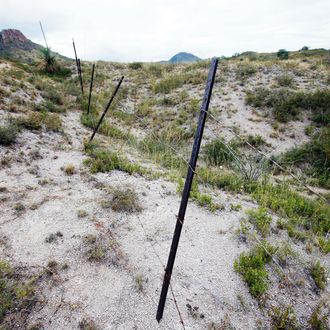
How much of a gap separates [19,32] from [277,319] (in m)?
114

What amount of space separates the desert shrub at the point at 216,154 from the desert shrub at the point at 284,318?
18.8ft

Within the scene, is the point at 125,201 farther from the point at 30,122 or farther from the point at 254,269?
the point at 30,122

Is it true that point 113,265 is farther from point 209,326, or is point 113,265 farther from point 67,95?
point 67,95

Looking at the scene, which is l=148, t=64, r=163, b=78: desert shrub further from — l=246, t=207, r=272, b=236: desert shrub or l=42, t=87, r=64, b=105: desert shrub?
l=246, t=207, r=272, b=236: desert shrub

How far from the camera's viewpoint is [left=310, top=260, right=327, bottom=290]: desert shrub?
3.83 metres

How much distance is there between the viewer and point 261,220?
198 inches

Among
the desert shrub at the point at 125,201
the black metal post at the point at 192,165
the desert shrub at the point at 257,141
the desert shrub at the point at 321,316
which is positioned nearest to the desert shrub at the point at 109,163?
the desert shrub at the point at 125,201

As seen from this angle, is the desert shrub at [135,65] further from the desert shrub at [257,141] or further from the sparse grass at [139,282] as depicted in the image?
the sparse grass at [139,282]

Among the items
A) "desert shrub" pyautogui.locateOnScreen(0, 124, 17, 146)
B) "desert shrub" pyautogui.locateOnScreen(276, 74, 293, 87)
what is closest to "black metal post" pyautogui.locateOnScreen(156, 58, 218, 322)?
"desert shrub" pyautogui.locateOnScreen(0, 124, 17, 146)

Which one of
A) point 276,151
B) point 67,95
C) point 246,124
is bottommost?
point 276,151

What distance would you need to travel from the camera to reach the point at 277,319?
3.26 m

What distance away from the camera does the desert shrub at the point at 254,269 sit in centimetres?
359

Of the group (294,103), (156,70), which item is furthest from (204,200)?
(156,70)

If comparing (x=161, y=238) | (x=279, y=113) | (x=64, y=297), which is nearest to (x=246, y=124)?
(x=279, y=113)
